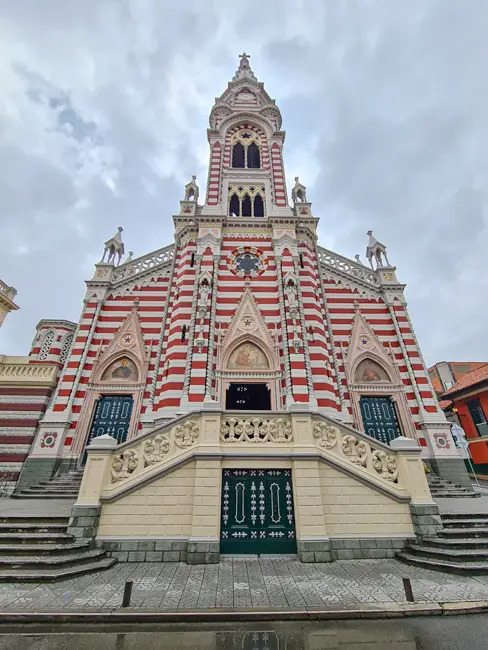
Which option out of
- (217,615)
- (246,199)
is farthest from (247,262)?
(217,615)

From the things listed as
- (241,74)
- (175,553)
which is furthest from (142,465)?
(241,74)

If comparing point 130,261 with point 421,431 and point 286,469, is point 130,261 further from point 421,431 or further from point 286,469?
point 421,431

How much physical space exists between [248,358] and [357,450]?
25.3ft

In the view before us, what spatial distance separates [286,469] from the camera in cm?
755

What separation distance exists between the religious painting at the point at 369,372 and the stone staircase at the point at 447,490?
4.99 m

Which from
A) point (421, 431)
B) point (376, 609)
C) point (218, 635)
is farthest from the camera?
point (421, 431)

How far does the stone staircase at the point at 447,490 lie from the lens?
11742 mm

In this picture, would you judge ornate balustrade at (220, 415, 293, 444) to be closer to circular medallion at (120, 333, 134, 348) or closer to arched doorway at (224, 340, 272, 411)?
arched doorway at (224, 340, 272, 411)

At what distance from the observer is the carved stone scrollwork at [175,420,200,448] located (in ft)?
25.5

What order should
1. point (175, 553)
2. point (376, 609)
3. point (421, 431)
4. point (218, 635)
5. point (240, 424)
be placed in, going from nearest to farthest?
point (218, 635), point (376, 609), point (175, 553), point (240, 424), point (421, 431)

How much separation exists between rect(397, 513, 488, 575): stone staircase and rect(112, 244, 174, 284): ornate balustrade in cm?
1754

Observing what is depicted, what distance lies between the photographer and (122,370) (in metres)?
15.8

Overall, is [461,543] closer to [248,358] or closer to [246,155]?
[248,358]

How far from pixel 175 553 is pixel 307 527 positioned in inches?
121
